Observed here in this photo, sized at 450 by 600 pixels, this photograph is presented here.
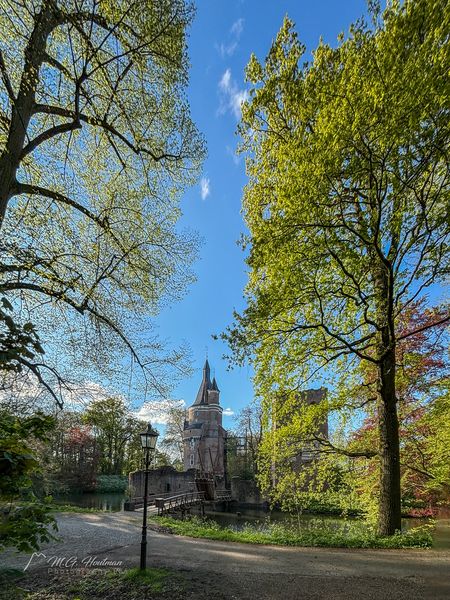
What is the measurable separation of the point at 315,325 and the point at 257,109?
5.07 m

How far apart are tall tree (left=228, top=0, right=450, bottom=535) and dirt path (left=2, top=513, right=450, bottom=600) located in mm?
1746

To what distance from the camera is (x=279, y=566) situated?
21.5ft

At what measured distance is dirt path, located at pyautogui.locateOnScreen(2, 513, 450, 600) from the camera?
16.7ft

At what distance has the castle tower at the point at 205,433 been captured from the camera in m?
41.6

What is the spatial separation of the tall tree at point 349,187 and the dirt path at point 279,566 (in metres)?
1.75

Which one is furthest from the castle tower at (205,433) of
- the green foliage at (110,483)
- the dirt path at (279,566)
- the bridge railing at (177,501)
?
the dirt path at (279,566)

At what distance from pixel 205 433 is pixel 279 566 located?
38.1 m

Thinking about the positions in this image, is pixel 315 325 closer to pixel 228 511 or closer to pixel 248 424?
pixel 228 511

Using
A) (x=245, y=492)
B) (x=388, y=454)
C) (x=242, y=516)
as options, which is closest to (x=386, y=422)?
(x=388, y=454)

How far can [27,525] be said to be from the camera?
6.82 feet

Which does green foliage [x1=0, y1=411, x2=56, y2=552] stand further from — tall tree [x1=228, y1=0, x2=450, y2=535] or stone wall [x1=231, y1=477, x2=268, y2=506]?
stone wall [x1=231, y1=477, x2=268, y2=506]

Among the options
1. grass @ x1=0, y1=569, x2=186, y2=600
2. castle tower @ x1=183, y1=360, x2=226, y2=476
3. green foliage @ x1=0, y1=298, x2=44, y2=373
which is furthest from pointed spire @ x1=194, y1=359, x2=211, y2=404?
green foliage @ x1=0, y1=298, x2=44, y2=373

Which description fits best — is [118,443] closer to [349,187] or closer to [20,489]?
[349,187]

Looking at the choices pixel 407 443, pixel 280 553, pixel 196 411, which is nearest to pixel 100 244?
pixel 280 553
